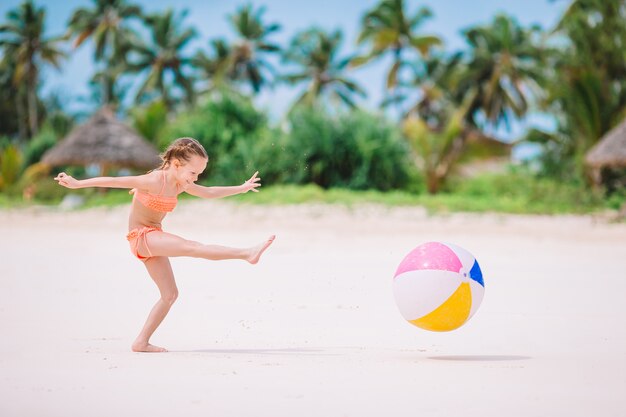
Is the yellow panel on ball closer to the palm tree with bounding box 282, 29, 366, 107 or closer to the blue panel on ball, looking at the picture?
the blue panel on ball

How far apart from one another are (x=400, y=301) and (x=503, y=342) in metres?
0.93

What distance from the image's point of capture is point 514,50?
1502 inches

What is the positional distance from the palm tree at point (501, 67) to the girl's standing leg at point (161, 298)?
34796mm

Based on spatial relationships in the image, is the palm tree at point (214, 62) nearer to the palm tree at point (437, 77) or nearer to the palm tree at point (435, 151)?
the palm tree at point (437, 77)

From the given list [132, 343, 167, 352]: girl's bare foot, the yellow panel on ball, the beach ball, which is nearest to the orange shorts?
[132, 343, 167, 352]: girl's bare foot

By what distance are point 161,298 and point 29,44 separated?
4231 centimetres

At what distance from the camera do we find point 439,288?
501 centimetres

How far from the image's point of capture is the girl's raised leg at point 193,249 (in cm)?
476

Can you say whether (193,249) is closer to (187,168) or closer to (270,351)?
(187,168)

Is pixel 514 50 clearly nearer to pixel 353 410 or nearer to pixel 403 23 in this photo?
pixel 403 23

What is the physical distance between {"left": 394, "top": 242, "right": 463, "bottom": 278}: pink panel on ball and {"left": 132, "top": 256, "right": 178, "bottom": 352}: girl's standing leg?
1.56 m

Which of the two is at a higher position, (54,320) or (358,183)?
(54,320)

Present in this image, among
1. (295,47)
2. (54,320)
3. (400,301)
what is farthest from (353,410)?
(295,47)

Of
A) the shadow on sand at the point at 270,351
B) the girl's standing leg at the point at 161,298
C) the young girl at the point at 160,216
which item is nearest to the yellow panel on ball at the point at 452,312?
the shadow on sand at the point at 270,351
